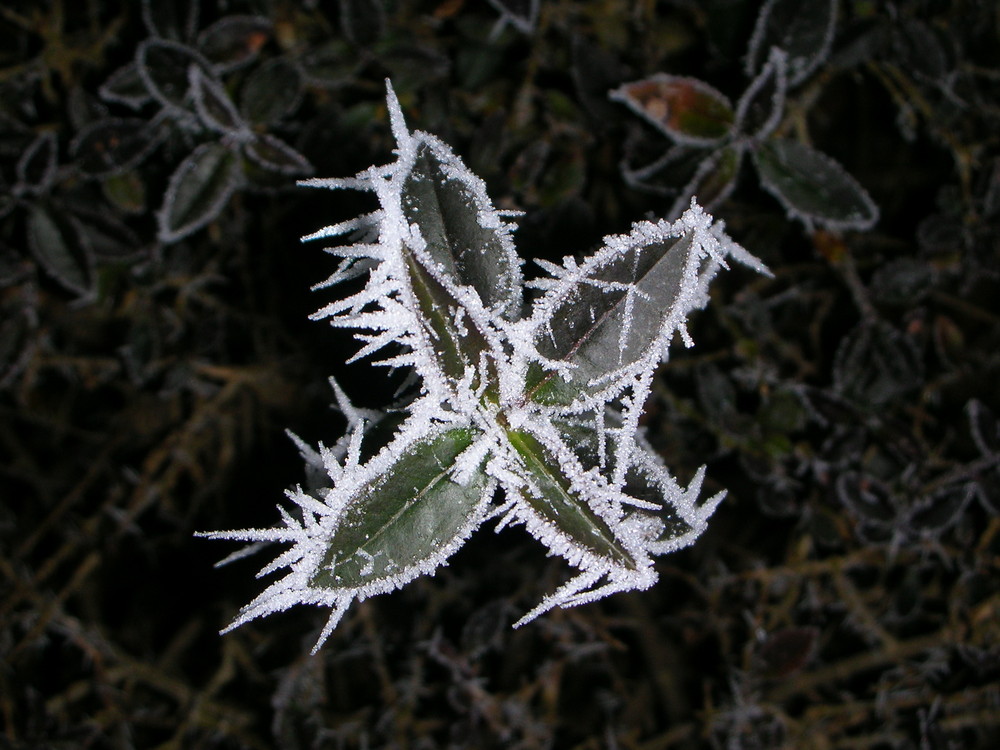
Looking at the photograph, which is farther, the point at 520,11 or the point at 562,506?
the point at 520,11

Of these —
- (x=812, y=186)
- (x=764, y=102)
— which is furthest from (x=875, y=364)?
(x=764, y=102)

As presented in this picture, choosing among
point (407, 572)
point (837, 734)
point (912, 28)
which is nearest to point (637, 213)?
point (912, 28)

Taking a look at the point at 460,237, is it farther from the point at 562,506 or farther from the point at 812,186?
the point at 812,186

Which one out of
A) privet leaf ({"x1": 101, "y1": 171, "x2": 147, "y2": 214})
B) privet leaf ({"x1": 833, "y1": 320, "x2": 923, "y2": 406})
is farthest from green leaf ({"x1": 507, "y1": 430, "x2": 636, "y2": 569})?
privet leaf ({"x1": 101, "y1": 171, "x2": 147, "y2": 214})

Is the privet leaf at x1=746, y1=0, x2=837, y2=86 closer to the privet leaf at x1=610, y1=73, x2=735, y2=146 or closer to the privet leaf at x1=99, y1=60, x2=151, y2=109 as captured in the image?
the privet leaf at x1=610, y1=73, x2=735, y2=146

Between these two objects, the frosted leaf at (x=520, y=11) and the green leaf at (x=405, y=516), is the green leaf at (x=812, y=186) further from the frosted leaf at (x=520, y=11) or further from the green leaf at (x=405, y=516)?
the green leaf at (x=405, y=516)

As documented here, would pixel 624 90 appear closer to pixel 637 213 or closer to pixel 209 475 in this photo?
pixel 637 213
